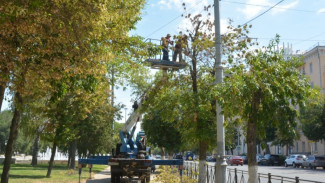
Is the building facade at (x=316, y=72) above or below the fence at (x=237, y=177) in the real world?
above

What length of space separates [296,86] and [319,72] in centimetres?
4683

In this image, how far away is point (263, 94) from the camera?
9633 millimetres

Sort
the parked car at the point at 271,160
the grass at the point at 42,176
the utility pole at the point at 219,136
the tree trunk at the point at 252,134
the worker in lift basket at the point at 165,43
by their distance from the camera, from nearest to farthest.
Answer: the tree trunk at the point at 252,134, the utility pole at the point at 219,136, the worker in lift basket at the point at 165,43, the grass at the point at 42,176, the parked car at the point at 271,160

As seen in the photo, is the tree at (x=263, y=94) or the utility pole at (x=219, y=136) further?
the utility pole at (x=219, y=136)

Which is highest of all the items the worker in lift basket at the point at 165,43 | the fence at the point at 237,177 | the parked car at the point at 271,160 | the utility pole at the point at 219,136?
the worker in lift basket at the point at 165,43

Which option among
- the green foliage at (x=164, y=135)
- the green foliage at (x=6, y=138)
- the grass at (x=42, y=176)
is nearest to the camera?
the grass at (x=42, y=176)

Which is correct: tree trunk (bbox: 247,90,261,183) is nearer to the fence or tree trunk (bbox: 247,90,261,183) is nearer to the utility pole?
the utility pole

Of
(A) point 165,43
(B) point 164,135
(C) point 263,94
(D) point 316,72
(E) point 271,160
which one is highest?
(D) point 316,72

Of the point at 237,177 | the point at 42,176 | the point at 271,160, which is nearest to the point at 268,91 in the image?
the point at 237,177

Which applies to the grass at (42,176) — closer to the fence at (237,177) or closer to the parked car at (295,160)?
the fence at (237,177)

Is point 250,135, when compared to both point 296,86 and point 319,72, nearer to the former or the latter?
point 296,86

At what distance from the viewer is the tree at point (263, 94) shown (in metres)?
9.44

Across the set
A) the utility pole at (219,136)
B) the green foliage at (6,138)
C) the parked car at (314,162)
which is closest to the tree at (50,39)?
the utility pole at (219,136)

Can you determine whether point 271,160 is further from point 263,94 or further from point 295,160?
point 263,94
